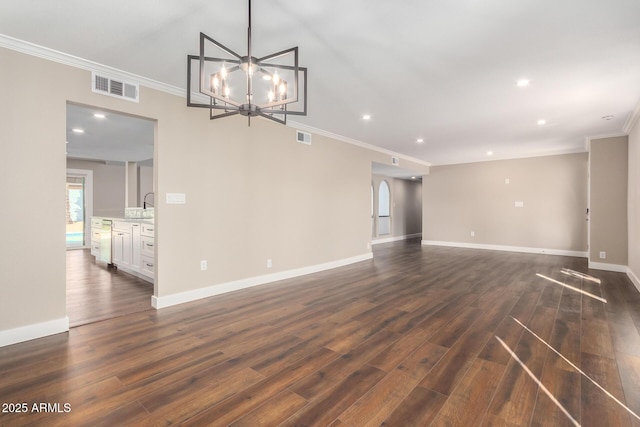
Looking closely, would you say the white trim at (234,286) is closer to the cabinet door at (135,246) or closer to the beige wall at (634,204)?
the cabinet door at (135,246)

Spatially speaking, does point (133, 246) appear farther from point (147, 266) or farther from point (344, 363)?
point (344, 363)

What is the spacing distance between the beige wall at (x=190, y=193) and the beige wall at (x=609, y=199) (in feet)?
14.2

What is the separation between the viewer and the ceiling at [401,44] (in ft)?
7.07

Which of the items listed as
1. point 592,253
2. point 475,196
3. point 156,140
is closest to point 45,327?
point 156,140

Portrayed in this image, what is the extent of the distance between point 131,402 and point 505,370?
8.02 ft

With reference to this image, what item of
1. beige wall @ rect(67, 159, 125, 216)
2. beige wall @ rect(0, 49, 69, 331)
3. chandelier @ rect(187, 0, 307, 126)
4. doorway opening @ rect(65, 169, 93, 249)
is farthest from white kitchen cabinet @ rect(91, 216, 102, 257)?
chandelier @ rect(187, 0, 307, 126)

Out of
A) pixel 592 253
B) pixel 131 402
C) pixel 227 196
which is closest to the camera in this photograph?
pixel 131 402

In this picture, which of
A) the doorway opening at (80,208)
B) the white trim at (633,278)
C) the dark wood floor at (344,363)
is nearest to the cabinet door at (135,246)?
the dark wood floor at (344,363)

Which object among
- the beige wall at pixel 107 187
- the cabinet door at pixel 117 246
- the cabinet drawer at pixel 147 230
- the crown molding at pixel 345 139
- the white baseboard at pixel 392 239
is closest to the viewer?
the cabinet drawer at pixel 147 230

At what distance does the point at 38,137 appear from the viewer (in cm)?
272

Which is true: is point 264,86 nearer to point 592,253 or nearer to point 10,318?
point 10,318

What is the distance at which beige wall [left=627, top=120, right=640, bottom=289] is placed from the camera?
4.34 m

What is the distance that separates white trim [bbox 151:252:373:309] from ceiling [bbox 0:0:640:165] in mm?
2464

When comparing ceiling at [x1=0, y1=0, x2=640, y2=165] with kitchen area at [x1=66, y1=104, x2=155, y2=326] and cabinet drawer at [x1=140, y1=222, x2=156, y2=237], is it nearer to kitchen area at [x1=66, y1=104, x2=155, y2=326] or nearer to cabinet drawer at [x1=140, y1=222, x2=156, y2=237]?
kitchen area at [x1=66, y1=104, x2=155, y2=326]
